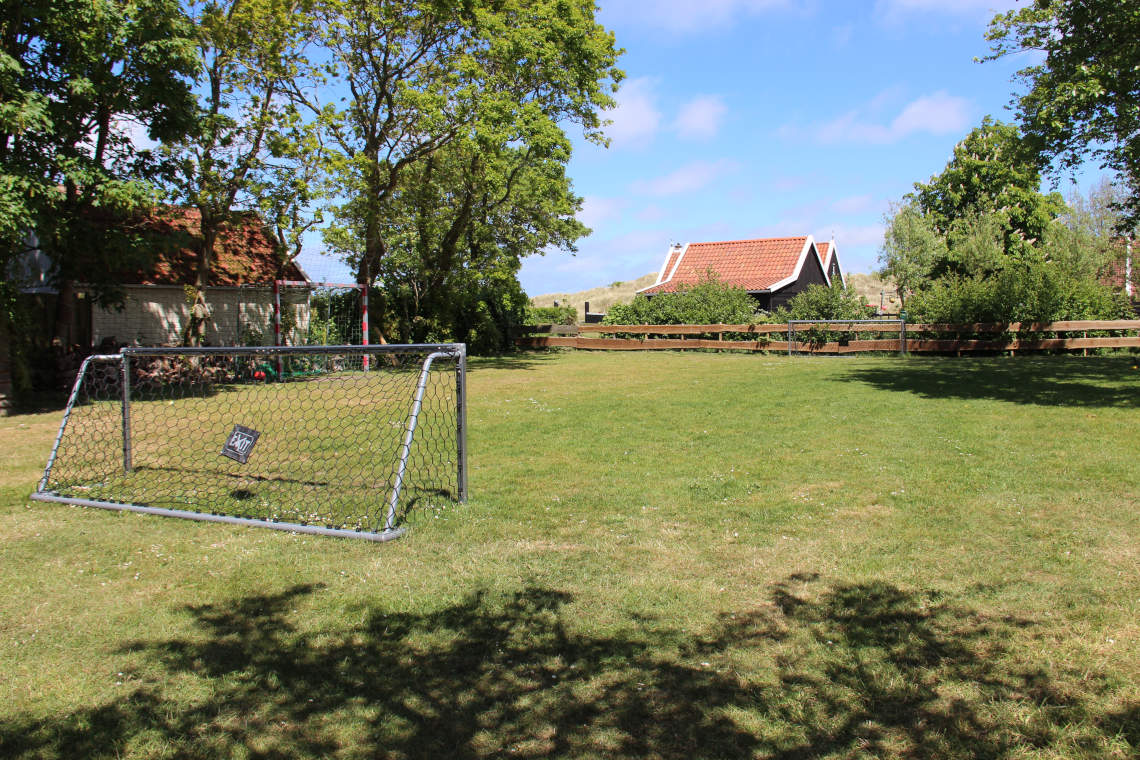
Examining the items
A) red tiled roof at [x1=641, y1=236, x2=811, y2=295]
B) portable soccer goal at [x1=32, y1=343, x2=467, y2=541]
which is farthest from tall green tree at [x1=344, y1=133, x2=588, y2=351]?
portable soccer goal at [x1=32, y1=343, x2=467, y2=541]

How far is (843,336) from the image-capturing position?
24.6 m

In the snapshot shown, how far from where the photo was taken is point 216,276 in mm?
20922

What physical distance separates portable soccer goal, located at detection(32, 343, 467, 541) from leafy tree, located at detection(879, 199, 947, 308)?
90.5ft

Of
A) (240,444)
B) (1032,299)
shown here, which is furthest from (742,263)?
(240,444)

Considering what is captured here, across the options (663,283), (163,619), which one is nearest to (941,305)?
(663,283)

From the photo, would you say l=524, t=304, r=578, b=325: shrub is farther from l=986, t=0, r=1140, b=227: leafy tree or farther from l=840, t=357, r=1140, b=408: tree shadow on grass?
l=986, t=0, r=1140, b=227: leafy tree

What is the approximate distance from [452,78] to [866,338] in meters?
15.2

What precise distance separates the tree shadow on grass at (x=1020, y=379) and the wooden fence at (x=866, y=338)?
1.76 meters

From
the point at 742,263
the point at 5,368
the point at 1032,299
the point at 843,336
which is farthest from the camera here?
the point at 742,263

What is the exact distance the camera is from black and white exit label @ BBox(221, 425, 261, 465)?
6316 millimetres

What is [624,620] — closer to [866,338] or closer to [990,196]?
[866,338]

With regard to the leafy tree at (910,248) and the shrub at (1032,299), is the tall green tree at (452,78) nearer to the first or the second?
the shrub at (1032,299)

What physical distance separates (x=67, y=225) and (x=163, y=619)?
38.4 ft

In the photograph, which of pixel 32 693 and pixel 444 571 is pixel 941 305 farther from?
pixel 32 693
